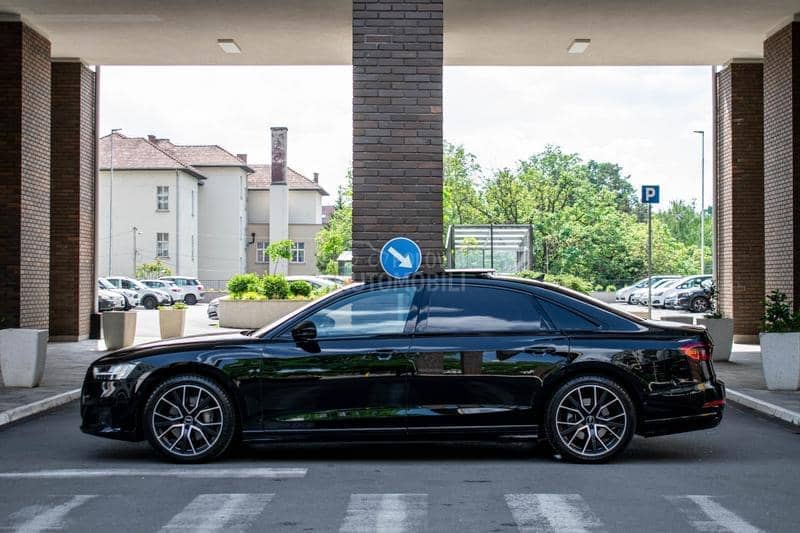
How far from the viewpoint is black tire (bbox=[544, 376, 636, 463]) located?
327 inches

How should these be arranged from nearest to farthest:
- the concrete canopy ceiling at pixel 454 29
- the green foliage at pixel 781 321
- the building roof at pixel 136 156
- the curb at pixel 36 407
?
the curb at pixel 36 407, the green foliage at pixel 781 321, the concrete canopy ceiling at pixel 454 29, the building roof at pixel 136 156

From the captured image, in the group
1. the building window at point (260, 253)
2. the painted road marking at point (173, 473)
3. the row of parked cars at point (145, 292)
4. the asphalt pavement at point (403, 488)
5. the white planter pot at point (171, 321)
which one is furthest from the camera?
the building window at point (260, 253)

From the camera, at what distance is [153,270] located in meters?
66.1

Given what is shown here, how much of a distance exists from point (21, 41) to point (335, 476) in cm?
1309

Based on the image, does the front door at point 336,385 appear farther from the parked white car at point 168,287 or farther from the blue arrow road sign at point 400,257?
the parked white car at point 168,287

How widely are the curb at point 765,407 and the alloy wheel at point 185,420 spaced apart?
20.0 ft

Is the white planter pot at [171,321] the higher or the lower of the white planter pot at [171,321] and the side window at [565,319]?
the lower

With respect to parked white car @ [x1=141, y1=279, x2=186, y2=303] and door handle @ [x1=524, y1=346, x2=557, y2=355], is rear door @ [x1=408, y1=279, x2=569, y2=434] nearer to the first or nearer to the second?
door handle @ [x1=524, y1=346, x2=557, y2=355]

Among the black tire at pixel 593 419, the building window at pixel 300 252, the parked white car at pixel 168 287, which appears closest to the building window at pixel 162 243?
the parked white car at pixel 168 287

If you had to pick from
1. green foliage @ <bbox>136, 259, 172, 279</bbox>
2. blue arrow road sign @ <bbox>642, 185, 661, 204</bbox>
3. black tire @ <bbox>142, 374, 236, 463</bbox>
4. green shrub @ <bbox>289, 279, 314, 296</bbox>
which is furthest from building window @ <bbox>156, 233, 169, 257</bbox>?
black tire @ <bbox>142, 374, 236, 463</bbox>

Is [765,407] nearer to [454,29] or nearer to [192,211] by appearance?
[454,29]

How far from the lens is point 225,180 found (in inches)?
3110

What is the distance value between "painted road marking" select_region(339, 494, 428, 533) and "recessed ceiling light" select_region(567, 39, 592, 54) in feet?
44.8

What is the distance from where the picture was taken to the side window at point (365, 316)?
8453 mm
